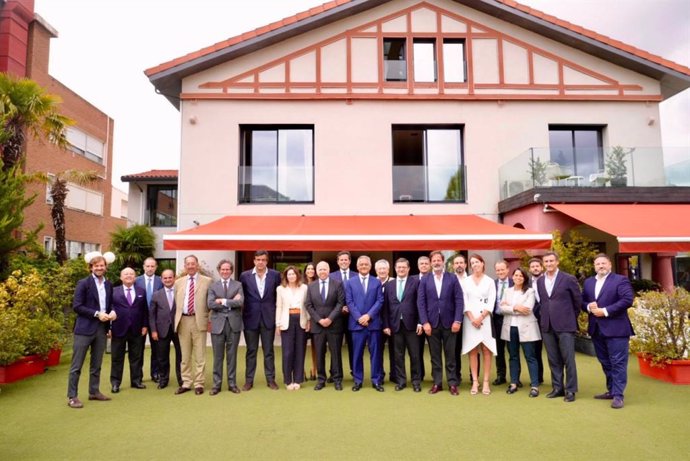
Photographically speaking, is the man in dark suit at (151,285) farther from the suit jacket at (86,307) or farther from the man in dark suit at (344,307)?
the man in dark suit at (344,307)

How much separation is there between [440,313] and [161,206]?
18.9 meters

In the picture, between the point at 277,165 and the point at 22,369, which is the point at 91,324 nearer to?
the point at 22,369

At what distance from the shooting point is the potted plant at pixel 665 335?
6.79 metres

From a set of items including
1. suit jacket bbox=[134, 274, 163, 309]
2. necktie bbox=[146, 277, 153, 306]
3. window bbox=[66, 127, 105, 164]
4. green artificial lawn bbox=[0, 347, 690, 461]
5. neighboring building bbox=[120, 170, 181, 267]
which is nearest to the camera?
green artificial lawn bbox=[0, 347, 690, 461]

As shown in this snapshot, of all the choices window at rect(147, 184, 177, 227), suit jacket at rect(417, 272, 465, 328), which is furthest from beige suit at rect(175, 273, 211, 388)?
window at rect(147, 184, 177, 227)

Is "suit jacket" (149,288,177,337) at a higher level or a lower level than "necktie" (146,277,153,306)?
lower

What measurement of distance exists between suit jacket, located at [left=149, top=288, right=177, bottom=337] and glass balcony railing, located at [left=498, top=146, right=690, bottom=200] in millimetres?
8209

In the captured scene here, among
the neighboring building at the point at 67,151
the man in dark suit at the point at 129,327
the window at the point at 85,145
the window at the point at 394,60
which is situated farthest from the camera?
the window at the point at 85,145

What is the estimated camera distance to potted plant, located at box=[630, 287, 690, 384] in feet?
22.3

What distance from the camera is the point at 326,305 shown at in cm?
673

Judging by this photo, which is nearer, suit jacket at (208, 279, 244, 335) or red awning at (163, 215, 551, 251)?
suit jacket at (208, 279, 244, 335)

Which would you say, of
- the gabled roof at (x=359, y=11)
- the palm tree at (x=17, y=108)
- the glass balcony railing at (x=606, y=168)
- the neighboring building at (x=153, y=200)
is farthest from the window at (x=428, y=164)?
the neighboring building at (x=153, y=200)

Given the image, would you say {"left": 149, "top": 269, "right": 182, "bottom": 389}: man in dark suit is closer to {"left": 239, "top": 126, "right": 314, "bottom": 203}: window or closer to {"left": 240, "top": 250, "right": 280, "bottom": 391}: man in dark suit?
{"left": 240, "top": 250, "right": 280, "bottom": 391}: man in dark suit

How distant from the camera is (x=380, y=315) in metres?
6.75
